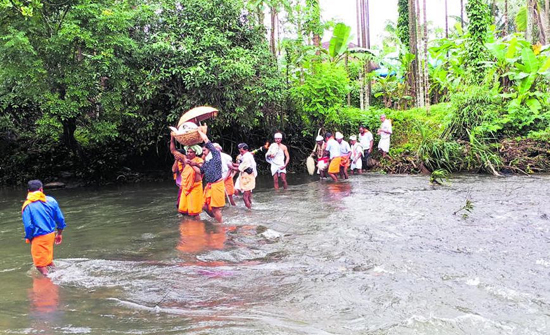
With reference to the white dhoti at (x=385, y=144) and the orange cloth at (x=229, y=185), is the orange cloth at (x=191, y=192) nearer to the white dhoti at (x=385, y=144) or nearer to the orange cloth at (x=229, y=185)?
the orange cloth at (x=229, y=185)

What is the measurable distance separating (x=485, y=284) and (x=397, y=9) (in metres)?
25.0

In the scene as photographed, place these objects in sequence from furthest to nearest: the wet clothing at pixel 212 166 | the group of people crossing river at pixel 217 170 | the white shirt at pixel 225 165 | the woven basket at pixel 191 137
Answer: the white shirt at pixel 225 165 → the group of people crossing river at pixel 217 170 → the wet clothing at pixel 212 166 → the woven basket at pixel 191 137

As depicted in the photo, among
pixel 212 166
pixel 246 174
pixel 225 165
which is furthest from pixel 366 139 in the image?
pixel 212 166

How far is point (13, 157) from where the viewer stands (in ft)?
57.7

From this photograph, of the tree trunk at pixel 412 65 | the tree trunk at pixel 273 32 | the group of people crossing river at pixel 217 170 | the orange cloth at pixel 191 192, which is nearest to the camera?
the group of people crossing river at pixel 217 170

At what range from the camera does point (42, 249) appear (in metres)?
6.01

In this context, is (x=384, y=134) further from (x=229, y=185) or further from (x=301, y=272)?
(x=301, y=272)

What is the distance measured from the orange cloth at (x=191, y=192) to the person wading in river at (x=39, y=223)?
298cm

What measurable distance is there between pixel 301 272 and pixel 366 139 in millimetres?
11638

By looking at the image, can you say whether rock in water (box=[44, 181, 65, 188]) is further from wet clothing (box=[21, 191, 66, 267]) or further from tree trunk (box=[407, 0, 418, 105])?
tree trunk (box=[407, 0, 418, 105])

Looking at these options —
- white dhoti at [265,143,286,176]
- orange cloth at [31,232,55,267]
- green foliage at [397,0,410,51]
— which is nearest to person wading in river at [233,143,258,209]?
white dhoti at [265,143,286,176]

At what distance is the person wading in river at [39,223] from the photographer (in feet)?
19.3

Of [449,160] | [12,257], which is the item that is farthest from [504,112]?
[12,257]

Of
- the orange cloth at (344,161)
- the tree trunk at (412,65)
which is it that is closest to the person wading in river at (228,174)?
the orange cloth at (344,161)
